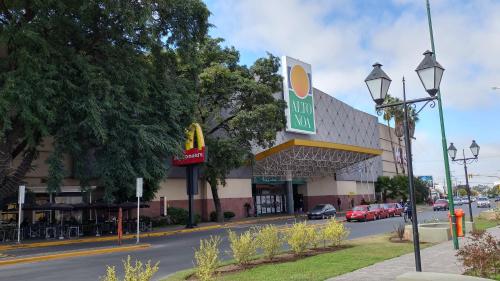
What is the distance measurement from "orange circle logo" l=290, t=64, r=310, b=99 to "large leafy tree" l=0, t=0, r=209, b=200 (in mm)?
27218

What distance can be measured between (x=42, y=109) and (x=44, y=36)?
4.59 m

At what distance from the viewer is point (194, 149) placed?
35312mm

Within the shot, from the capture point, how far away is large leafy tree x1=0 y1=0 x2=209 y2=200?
2228 cm

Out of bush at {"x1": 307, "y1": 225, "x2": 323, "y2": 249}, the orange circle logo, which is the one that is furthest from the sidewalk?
the orange circle logo

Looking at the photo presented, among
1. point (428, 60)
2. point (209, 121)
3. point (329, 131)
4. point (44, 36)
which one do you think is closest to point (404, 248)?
point (428, 60)

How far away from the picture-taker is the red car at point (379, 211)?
42.6 meters

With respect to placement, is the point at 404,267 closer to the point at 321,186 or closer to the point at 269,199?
the point at 269,199

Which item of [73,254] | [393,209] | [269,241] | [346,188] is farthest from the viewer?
[346,188]

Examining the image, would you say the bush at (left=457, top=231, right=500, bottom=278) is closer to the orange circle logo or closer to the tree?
the tree

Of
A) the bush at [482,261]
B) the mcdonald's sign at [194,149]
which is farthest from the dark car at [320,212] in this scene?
the bush at [482,261]

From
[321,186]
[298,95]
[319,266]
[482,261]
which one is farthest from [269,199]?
[482,261]

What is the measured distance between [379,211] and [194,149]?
60.0ft

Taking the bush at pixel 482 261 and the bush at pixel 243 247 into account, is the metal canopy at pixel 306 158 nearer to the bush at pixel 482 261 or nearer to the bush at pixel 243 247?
the bush at pixel 243 247

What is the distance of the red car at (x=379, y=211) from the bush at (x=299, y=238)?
2912cm
